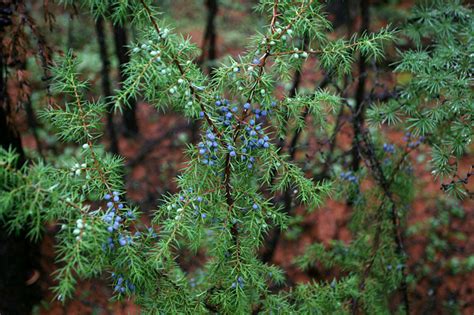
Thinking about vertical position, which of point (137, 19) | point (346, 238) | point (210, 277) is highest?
point (137, 19)

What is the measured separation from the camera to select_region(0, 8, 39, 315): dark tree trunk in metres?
2.68

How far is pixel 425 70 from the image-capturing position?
7.34 ft

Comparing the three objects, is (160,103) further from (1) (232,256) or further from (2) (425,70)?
(2) (425,70)

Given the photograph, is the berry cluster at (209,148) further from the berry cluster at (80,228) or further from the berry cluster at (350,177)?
the berry cluster at (350,177)

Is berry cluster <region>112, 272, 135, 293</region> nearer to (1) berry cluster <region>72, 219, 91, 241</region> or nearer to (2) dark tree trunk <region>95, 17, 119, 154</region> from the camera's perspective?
(1) berry cluster <region>72, 219, 91, 241</region>

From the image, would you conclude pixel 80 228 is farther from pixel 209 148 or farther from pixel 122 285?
pixel 209 148

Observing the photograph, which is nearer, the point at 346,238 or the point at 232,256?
the point at 232,256

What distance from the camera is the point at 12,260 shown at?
114 inches

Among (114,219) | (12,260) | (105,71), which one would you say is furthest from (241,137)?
(105,71)

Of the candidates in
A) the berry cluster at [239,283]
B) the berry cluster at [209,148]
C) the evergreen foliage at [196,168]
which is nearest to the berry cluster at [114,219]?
the evergreen foliage at [196,168]

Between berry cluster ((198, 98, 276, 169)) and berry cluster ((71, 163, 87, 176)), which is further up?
berry cluster ((198, 98, 276, 169))

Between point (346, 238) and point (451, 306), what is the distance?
1023 mm

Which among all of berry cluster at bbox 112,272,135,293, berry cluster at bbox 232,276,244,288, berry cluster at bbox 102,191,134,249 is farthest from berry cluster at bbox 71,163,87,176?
berry cluster at bbox 232,276,244,288

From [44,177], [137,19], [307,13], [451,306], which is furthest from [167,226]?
[451,306]
